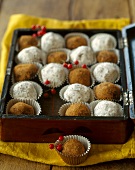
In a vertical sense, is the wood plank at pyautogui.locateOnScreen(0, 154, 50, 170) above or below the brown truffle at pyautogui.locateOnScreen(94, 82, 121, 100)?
below

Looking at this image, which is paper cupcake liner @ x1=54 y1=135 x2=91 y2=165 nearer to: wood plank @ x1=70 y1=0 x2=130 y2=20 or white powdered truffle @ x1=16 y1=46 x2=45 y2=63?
white powdered truffle @ x1=16 y1=46 x2=45 y2=63

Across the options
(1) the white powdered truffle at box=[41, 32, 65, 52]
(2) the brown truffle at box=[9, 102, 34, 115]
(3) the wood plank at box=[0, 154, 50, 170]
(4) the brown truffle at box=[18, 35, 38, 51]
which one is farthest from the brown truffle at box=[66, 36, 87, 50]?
(3) the wood plank at box=[0, 154, 50, 170]

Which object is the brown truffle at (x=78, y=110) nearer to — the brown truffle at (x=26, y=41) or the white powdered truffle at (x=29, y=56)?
the white powdered truffle at (x=29, y=56)

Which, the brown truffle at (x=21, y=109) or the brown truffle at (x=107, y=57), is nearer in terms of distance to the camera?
the brown truffle at (x=21, y=109)

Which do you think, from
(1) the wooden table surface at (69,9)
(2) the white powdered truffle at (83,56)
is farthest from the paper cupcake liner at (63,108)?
(1) the wooden table surface at (69,9)

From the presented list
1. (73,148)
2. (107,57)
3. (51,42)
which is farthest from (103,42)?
(73,148)

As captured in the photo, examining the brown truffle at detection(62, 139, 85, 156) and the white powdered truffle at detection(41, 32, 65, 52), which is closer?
the brown truffle at detection(62, 139, 85, 156)

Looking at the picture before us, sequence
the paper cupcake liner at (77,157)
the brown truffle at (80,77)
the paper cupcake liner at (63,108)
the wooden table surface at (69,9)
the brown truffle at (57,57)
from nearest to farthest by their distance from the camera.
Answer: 1. the paper cupcake liner at (77,157)
2. the paper cupcake liner at (63,108)
3. the brown truffle at (80,77)
4. the brown truffle at (57,57)
5. the wooden table surface at (69,9)
